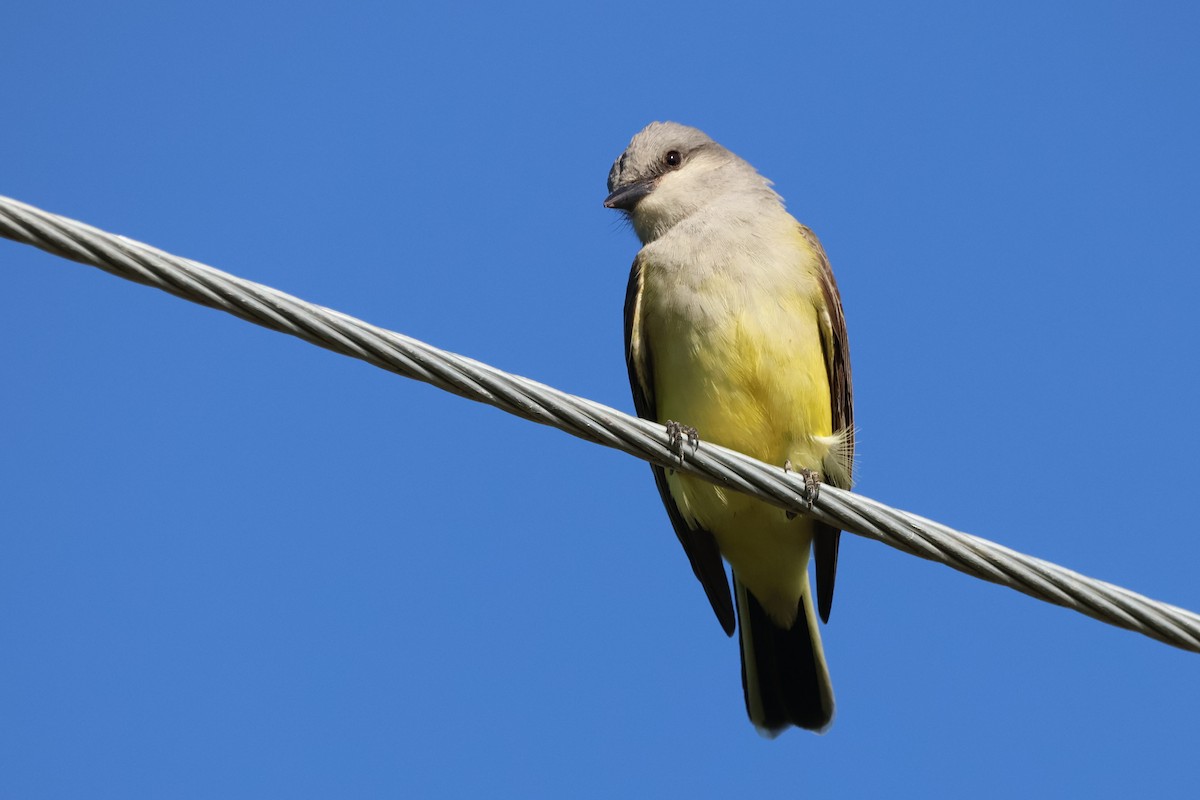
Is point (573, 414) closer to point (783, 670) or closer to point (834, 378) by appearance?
point (834, 378)

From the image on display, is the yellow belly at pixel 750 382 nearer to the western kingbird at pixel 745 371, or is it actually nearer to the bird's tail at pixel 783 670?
the western kingbird at pixel 745 371

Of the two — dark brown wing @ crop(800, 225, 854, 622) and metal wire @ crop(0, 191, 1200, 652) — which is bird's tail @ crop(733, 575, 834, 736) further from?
metal wire @ crop(0, 191, 1200, 652)

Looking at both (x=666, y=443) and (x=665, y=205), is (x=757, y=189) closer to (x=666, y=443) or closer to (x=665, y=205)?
(x=665, y=205)

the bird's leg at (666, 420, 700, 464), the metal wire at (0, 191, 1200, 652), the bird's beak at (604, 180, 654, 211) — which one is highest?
the bird's beak at (604, 180, 654, 211)

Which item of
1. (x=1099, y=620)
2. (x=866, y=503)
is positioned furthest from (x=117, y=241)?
(x=1099, y=620)

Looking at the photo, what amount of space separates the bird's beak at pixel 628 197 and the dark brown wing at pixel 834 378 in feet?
2.83

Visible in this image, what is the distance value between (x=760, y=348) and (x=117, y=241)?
3055 mm

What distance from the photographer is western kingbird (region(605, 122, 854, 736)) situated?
5.68 metres

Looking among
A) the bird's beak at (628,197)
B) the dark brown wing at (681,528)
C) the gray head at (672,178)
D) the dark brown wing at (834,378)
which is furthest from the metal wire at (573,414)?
the bird's beak at (628,197)

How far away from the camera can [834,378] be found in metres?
6.11

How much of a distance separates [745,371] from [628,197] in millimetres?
1545

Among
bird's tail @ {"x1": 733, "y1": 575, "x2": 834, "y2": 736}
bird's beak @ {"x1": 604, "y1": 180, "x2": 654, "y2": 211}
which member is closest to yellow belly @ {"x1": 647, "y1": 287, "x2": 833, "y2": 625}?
bird's tail @ {"x1": 733, "y1": 575, "x2": 834, "y2": 736}

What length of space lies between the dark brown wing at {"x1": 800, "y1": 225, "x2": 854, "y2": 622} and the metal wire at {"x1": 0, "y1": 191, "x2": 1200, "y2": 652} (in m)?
1.99

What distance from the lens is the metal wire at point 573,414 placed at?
3.22 meters
